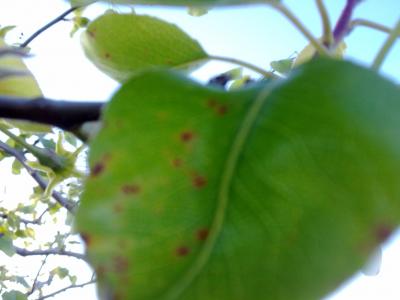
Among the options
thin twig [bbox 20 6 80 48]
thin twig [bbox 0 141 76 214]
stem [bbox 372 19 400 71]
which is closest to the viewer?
stem [bbox 372 19 400 71]

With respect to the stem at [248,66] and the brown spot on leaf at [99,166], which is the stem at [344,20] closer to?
the stem at [248,66]

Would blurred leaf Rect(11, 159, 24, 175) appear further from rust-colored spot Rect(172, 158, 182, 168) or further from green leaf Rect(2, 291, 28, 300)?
rust-colored spot Rect(172, 158, 182, 168)

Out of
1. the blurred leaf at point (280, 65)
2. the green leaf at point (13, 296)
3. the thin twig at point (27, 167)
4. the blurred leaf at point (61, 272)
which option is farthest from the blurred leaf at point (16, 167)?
the blurred leaf at point (280, 65)

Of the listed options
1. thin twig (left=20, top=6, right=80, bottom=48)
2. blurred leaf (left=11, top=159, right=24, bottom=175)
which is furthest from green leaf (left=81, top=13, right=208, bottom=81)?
blurred leaf (left=11, top=159, right=24, bottom=175)

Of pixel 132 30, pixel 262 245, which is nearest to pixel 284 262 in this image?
pixel 262 245

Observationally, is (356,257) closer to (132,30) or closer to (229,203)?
(229,203)
